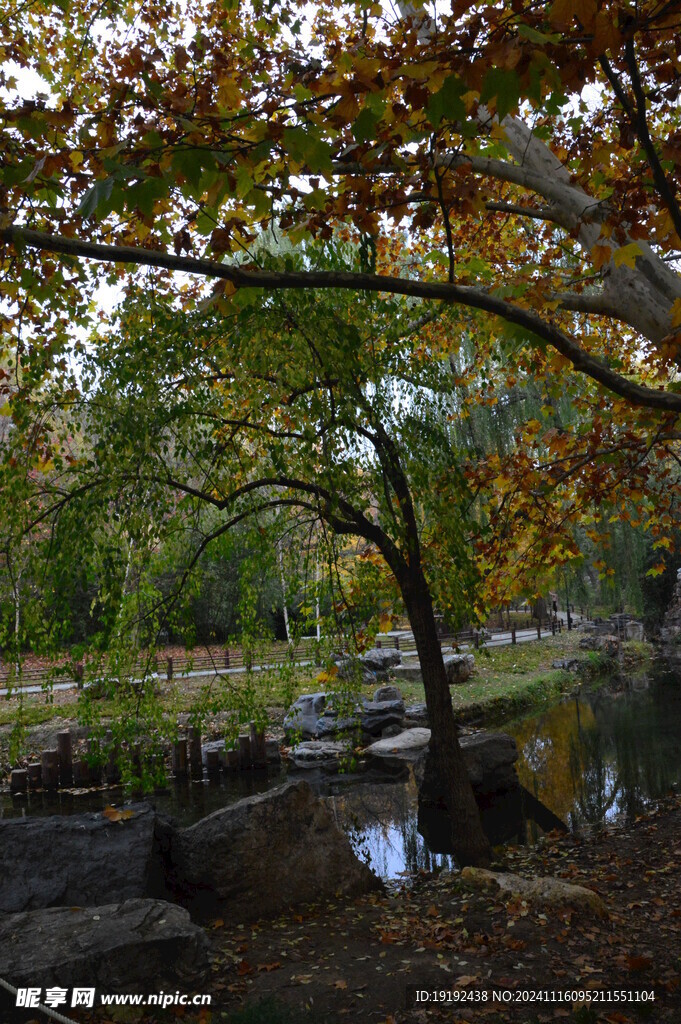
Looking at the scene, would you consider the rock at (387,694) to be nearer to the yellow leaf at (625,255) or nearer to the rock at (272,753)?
the rock at (272,753)

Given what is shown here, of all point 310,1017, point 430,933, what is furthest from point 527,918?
point 310,1017

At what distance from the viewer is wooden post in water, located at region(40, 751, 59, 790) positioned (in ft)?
41.9

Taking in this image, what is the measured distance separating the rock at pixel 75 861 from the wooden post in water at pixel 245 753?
22.0 feet

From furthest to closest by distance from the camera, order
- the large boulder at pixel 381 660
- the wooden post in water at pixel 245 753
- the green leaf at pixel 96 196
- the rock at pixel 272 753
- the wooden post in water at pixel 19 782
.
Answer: the large boulder at pixel 381 660 < the rock at pixel 272 753 < the wooden post in water at pixel 245 753 < the wooden post in water at pixel 19 782 < the green leaf at pixel 96 196

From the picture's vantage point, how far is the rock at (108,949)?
14.0 ft

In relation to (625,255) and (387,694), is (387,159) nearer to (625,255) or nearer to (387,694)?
(625,255)

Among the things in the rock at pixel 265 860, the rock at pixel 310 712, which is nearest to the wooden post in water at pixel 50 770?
the rock at pixel 310 712

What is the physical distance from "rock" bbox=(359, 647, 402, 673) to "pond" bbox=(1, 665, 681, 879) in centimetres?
597

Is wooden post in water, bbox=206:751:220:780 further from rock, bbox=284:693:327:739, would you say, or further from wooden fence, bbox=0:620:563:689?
rock, bbox=284:693:327:739

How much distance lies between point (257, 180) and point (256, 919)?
5985mm

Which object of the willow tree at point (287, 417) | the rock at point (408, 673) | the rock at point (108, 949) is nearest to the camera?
the rock at point (108, 949)

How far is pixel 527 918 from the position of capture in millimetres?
5598

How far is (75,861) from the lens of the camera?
6527 millimetres

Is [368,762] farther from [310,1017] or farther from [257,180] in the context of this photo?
[257,180]
